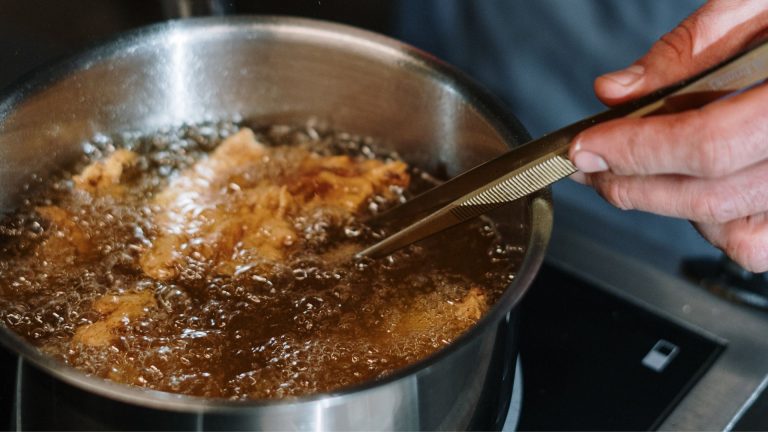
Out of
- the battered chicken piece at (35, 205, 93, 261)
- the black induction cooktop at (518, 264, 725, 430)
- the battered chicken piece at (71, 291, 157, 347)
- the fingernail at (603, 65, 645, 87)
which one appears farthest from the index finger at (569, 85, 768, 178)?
the battered chicken piece at (35, 205, 93, 261)

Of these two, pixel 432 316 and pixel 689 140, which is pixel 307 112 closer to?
pixel 432 316

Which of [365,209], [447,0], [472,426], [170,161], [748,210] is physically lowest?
[472,426]

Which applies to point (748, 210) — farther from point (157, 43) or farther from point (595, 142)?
point (157, 43)

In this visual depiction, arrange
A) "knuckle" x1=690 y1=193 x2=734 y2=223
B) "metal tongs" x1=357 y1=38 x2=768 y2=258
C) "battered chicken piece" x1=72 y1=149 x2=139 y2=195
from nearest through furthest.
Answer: "metal tongs" x1=357 y1=38 x2=768 y2=258, "knuckle" x1=690 y1=193 x2=734 y2=223, "battered chicken piece" x1=72 y1=149 x2=139 y2=195

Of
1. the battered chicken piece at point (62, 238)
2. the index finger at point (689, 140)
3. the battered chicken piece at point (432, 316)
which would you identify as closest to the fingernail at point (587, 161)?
the index finger at point (689, 140)

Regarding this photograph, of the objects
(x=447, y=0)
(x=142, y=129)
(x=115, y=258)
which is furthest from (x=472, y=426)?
(x=447, y=0)

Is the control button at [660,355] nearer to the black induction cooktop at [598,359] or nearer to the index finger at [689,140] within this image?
the black induction cooktop at [598,359]

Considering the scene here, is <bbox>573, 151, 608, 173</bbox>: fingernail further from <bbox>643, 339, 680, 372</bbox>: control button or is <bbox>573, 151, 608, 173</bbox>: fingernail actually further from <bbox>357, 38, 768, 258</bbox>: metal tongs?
<bbox>643, 339, 680, 372</bbox>: control button
